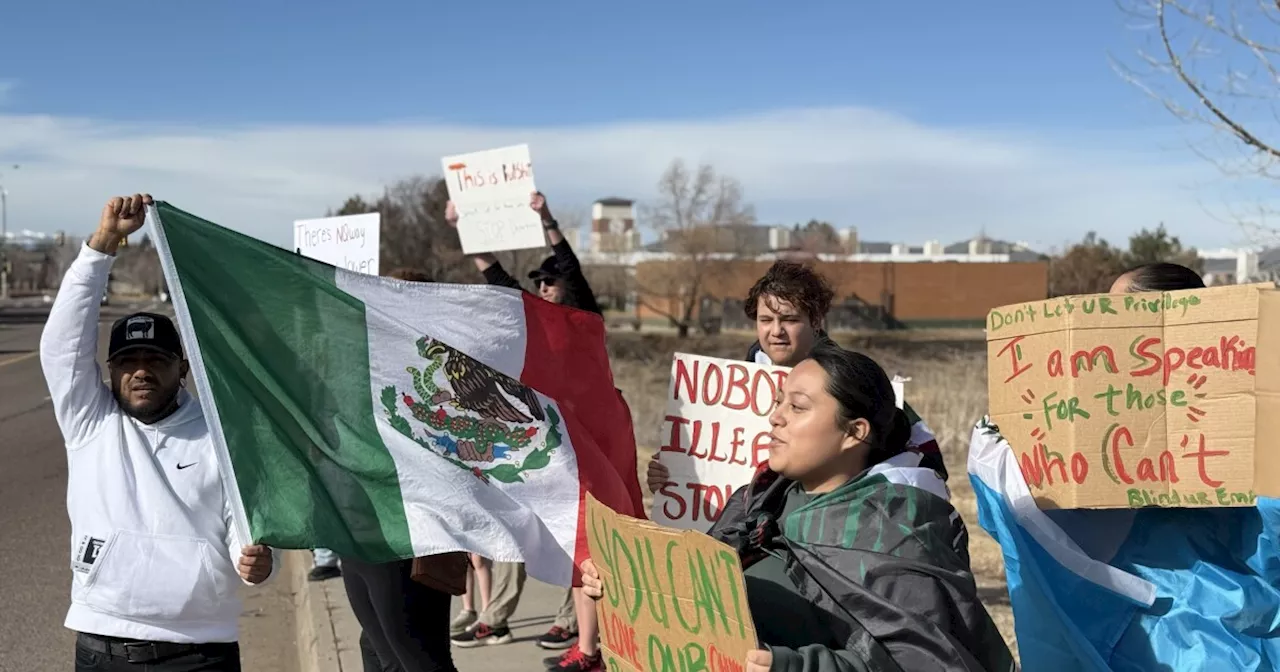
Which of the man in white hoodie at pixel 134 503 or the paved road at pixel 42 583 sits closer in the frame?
the man in white hoodie at pixel 134 503

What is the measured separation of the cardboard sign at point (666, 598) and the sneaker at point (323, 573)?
5260 mm

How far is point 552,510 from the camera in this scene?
3863mm

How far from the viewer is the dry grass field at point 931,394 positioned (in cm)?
830

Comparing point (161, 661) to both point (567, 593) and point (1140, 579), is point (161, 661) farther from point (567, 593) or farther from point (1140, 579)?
point (567, 593)

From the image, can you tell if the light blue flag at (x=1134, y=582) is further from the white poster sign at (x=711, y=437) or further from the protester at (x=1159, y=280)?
the white poster sign at (x=711, y=437)

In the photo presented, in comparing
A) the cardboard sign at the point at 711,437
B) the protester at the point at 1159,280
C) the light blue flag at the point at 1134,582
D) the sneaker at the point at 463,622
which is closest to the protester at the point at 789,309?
the cardboard sign at the point at 711,437

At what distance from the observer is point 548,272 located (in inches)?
231

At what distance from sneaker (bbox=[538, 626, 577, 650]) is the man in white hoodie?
2.77 meters

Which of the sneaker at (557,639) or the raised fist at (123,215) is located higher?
the raised fist at (123,215)

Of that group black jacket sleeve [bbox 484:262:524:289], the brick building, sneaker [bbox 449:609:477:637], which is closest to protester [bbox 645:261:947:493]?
black jacket sleeve [bbox 484:262:524:289]

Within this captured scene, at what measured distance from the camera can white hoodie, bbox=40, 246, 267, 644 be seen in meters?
3.44

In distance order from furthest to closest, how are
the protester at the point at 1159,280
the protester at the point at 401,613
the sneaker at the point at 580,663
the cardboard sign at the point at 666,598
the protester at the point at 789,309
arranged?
1. the sneaker at the point at 580,663
2. the protester at the point at 789,309
3. the protester at the point at 401,613
4. the protester at the point at 1159,280
5. the cardboard sign at the point at 666,598

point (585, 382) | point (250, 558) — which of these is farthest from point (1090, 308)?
point (250, 558)

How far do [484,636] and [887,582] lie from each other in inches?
166
